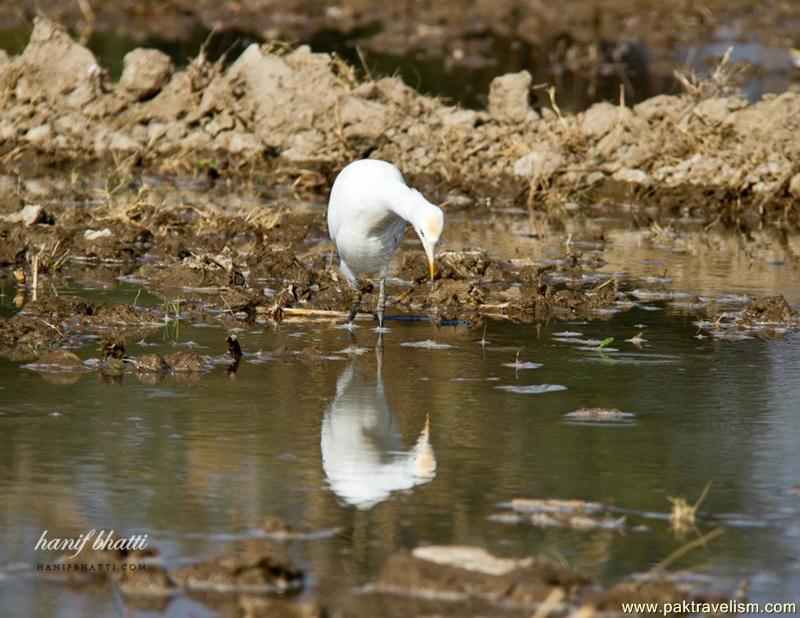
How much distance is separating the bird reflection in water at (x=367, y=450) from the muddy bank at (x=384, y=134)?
8051 mm

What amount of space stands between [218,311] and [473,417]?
311 cm

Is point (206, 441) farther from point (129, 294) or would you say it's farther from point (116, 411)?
point (129, 294)

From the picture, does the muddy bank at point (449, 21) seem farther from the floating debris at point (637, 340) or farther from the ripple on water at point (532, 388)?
the ripple on water at point (532, 388)

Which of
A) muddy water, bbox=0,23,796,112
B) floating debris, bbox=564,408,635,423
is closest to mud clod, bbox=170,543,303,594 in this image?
floating debris, bbox=564,408,635,423

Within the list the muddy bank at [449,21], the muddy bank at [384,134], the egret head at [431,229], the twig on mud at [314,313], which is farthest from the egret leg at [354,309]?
the muddy bank at [449,21]

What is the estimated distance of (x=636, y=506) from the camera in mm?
6656

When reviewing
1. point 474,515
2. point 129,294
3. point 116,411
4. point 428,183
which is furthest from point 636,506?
point 428,183

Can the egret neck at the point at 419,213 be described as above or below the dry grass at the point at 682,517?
above

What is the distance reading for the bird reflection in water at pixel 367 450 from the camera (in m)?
6.85

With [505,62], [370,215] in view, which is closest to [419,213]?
[370,215]

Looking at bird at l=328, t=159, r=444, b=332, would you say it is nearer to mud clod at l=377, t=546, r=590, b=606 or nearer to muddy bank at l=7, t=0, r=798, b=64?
mud clod at l=377, t=546, r=590, b=606

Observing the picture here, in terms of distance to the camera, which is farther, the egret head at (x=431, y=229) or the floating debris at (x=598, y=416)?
the egret head at (x=431, y=229)

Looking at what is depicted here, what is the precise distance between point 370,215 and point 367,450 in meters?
2.53

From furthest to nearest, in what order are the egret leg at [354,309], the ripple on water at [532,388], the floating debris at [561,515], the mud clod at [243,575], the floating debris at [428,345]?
1. the egret leg at [354,309]
2. the floating debris at [428,345]
3. the ripple on water at [532,388]
4. the floating debris at [561,515]
5. the mud clod at [243,575]
